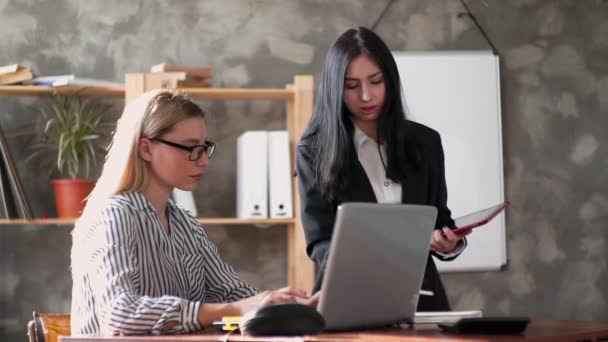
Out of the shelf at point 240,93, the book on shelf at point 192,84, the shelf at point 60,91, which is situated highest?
the book on shelf at point 192,84

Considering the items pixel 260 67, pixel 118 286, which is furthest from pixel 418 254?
pixel 260 67

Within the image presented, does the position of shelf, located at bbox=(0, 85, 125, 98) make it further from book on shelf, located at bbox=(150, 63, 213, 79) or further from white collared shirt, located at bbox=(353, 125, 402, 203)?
white collared shirt, located at bbox=(353, 125, 402, 203)

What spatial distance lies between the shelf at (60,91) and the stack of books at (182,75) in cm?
19

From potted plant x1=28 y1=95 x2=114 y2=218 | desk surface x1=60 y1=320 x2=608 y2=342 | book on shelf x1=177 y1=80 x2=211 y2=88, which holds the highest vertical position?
book on shelf x1=177 y1=80 x2=211 y2=88

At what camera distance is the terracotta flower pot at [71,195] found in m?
3.95

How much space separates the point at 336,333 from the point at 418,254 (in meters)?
0.24

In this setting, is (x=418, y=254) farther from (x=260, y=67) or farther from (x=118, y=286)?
(x=260, y=67)

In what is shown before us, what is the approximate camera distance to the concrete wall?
165 inches

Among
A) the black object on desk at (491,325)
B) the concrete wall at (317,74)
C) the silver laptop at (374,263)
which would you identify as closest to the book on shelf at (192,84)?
the concrete wall at (317,74)

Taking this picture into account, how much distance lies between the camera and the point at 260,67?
4.29 m

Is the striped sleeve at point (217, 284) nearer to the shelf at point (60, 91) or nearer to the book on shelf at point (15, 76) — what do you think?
the shelf at point (60, 91)

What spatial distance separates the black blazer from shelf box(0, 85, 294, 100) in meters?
1.71

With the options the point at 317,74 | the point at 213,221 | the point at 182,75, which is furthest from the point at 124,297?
the point at 317,74

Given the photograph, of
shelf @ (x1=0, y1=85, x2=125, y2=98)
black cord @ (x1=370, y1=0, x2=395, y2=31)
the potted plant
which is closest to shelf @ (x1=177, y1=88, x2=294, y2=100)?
shelf @ (x1=0, y1=85, x2=125, y2=98)
